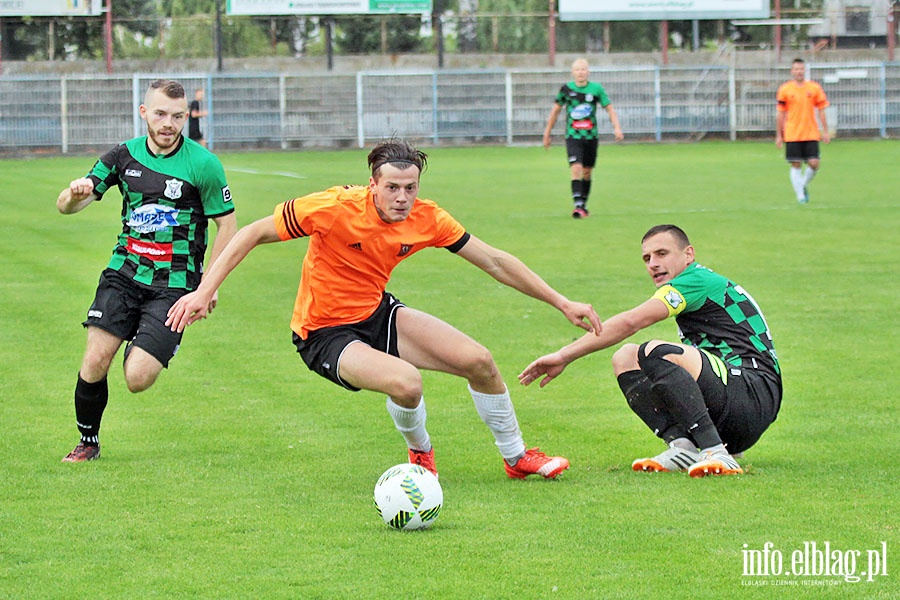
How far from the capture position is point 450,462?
22.2ft

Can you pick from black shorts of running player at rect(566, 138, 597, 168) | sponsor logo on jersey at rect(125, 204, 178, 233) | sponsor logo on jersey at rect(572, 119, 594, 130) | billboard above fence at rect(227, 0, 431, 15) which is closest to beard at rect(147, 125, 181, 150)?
sponsor logo on jersey at rect(125, 204, 178, 233)

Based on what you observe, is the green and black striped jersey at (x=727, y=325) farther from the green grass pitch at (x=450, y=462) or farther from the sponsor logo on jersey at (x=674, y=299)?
the green grass pitch at (x=450, y=462)

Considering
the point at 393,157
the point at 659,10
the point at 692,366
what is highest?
the point at 659,10

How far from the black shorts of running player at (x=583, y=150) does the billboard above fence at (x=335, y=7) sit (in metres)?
26.5

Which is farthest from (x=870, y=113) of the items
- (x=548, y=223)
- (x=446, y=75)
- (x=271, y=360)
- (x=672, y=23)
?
(x=271, y=360)

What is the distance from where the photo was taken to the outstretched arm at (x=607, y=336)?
6.29 m

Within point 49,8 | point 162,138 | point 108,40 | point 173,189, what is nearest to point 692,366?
point 173,189

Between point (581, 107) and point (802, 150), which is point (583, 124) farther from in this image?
point (802, 150)

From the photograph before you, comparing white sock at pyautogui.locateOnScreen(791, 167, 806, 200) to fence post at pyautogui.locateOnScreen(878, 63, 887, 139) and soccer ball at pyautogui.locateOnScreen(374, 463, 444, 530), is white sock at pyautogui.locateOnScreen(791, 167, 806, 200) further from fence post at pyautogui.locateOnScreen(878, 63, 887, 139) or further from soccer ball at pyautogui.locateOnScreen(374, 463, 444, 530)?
fence post at pyautogui.locateOnScreen(878, 63, 887, 139)

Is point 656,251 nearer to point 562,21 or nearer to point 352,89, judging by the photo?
point 352,89

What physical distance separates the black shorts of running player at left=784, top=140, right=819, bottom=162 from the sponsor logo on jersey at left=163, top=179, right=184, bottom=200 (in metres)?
15.7

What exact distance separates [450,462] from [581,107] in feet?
44.8

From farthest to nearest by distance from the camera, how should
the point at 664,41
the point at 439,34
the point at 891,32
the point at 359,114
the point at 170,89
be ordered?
1. the point at 891,32
2. the point at 664,41
3. the point at 439,34
4. the point at 359,114
5. the point at 170,89

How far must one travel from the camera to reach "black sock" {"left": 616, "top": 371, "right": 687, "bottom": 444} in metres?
6.36
